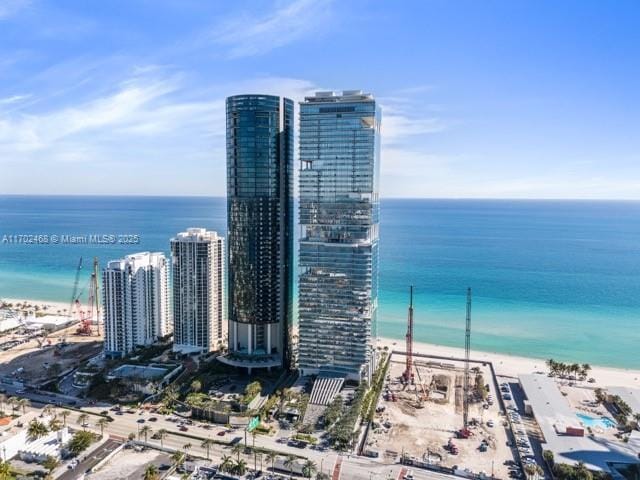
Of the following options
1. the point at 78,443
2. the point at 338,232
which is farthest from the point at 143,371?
the point at 338,232

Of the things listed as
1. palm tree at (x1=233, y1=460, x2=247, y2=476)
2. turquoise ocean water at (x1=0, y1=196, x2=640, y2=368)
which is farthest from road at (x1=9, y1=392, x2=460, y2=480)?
turquoise ocean water at (x1=0, y1=196, x2=640, y2=368)

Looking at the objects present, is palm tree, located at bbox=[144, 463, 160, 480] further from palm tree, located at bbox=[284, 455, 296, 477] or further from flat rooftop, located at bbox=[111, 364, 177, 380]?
flat rooftop, located at bbox=[111, 364, 177, 380]

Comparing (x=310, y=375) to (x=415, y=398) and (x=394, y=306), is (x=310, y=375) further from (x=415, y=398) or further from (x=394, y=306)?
(x=394, y=306)

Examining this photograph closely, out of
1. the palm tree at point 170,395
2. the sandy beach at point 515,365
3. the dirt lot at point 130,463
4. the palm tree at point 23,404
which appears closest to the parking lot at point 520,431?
the sandy beach at point 515,365

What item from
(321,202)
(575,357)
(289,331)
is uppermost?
(321,202)

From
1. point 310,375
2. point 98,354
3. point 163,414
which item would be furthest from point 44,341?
point 310,375

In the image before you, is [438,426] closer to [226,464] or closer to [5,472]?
[226,464]
